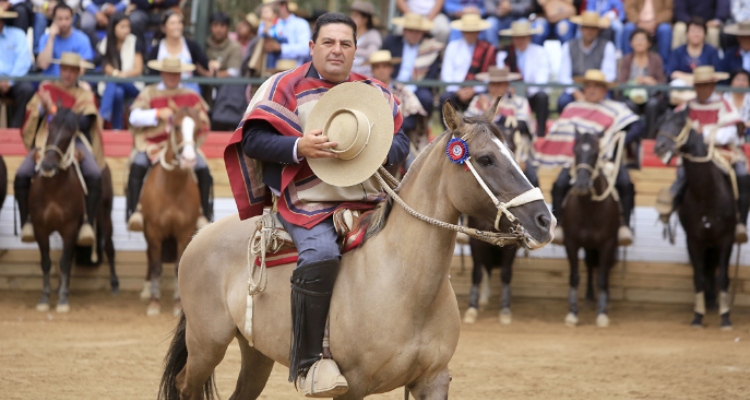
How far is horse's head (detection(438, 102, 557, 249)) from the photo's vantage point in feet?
14.1

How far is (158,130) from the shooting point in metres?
12.3

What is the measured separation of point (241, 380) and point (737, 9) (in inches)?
448

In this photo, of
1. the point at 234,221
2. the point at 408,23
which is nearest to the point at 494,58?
the point at 408,23

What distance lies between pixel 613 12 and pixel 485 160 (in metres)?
11.3

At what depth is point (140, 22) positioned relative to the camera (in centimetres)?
1526

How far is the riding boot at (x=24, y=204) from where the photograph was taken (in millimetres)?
12188

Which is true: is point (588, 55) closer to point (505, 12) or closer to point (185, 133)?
point (505, 12)

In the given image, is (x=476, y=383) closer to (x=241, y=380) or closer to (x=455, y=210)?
(x=241, y=380)

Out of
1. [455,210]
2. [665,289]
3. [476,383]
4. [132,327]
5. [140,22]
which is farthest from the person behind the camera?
[140,22]

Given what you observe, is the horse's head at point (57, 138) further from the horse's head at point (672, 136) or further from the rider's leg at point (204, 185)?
the horse's head at point (672, 136)

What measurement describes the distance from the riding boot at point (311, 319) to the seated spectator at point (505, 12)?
35.4 feet

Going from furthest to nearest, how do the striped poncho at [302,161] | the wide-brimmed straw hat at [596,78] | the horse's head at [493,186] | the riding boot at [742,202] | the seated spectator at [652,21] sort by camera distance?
the seated spectator at [652,21]
the wide-brimmed straw hat at [596,78]
the riding boot at [742,202]
the striped poncho at [302,161]
the horse's head at [493,186]

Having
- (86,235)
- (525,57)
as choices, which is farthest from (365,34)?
(86,235)

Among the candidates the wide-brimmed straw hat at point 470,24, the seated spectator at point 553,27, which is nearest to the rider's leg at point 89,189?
the wide-brimmed straw hat at point 470,24
